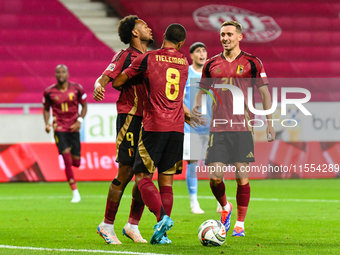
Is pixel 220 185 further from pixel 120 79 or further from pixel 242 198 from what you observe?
pixel 120 79

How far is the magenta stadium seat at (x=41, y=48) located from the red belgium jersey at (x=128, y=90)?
11084 millimetres

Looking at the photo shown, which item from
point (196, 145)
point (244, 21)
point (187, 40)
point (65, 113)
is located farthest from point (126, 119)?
point (244, 21)

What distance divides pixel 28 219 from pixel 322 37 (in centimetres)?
1290

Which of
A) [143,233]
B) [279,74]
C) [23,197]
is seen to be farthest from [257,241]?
[279,74]

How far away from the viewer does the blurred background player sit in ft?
22.1

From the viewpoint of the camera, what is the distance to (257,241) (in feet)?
14.8

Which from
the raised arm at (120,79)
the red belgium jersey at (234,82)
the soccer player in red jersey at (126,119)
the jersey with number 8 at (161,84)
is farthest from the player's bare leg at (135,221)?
the red belgium jersey at (234,82)

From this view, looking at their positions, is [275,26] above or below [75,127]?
above

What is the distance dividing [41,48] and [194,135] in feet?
33.8

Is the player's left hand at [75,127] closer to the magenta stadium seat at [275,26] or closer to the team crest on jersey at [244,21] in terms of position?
the magenta stadium seat at [275,26]

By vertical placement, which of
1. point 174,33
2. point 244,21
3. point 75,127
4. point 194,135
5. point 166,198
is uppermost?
point 174,33

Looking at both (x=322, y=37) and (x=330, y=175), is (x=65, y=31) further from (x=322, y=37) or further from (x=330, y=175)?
(x=330, y=175)

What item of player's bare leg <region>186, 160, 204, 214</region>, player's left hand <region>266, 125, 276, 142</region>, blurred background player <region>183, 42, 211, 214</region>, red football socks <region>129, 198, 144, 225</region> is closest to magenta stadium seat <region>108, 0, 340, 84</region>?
blurred background player <region>183, 42, 211, 214</region>

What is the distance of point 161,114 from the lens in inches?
166
